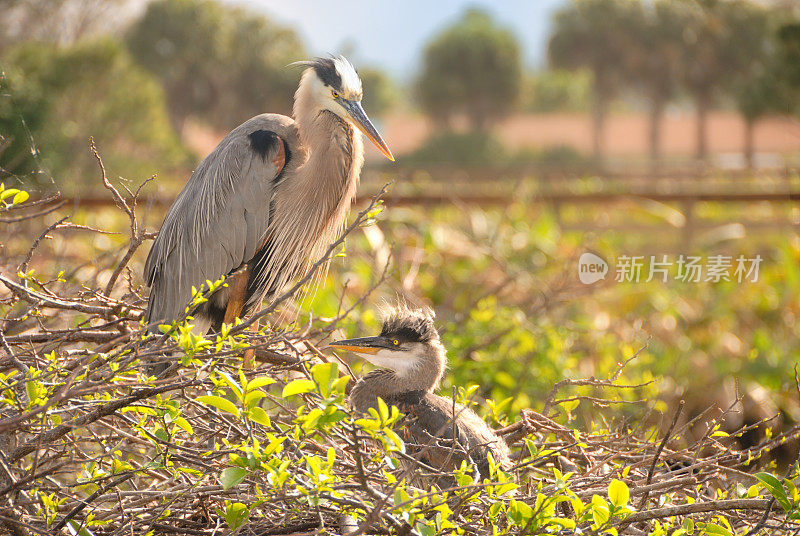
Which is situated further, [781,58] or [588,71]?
[588,71]

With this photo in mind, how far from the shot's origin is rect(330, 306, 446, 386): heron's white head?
254 centimetres

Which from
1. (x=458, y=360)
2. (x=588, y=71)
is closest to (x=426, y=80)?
(x=588, y=71)

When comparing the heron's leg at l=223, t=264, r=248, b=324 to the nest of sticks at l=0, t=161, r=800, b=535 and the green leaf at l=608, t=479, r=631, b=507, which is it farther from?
the green leaf at l=608, t=479, r=631, b=507

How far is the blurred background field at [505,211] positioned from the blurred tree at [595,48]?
7.91ft

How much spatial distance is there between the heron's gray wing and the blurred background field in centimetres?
15

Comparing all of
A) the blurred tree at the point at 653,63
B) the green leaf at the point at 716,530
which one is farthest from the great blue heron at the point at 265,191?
the blurred tree at the point at 653,63

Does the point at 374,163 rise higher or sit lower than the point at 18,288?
lower

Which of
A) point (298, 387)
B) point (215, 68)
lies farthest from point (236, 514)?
point (215, 68)

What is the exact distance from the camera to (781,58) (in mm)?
9414

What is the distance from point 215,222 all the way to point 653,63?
27298 mm

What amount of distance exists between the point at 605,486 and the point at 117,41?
10455 mm

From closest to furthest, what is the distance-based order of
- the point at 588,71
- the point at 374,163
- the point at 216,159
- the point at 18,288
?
the point at 18,288 → the point at 216,159 → the point at 374,163 → the point at 588,71

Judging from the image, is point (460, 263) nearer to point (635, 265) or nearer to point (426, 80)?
point (635, 265)

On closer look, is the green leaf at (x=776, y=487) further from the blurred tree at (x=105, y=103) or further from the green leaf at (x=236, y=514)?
the blurred tree at (x=105, y=103)
